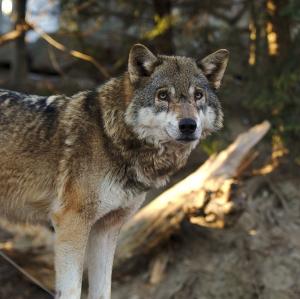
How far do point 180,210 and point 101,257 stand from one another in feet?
6.89

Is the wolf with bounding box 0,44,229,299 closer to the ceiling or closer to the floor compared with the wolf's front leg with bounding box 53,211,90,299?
closer to the ceiling

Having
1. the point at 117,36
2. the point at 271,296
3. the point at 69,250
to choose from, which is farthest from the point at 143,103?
the point at 117,36

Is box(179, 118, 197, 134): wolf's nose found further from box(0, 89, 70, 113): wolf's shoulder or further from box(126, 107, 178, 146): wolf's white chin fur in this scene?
box(0, 89, 70, 113): wolf's shoulder

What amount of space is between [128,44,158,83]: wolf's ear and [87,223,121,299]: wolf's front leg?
1.40m

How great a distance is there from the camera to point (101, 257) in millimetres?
5395

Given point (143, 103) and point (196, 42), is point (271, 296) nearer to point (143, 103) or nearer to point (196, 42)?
point (143, 103)

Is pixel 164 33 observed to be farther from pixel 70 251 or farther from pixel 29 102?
pixel 70 251

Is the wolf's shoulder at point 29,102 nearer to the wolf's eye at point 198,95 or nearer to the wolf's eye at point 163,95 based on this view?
the wolf's eye at point 163,95

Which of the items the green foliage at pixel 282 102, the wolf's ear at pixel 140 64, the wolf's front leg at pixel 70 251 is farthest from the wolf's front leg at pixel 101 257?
the green foliage at pixel 282 102

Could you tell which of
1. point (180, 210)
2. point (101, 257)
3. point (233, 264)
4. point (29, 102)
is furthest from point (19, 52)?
point (101, 257)


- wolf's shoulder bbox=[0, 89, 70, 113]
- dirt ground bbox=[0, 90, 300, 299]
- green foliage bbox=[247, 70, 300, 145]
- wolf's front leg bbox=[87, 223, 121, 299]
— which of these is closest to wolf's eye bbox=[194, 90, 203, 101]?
wolf's shoulder bbox=[0, 89, 70, 113]

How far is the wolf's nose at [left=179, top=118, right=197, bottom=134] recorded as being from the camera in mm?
4668

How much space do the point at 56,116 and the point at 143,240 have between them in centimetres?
265

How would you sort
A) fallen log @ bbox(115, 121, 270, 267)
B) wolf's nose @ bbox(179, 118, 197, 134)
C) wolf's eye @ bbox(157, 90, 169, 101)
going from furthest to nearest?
fallen log @ bbox(115, 121, 270, 267) → wolf's eye @ bbox(157, 90, 169, 101) → wolf's nose @ bbox(179, 118, 197, 134)
